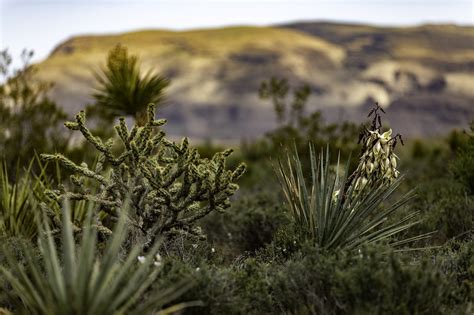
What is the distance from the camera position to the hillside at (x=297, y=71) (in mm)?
113438

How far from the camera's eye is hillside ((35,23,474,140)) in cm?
11344

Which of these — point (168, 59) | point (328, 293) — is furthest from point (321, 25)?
point (328, 293)

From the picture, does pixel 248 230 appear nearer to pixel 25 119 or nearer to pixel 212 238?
pixel 212 238

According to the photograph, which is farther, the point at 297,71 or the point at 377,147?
the point at 297,71

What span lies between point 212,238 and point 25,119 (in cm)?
683

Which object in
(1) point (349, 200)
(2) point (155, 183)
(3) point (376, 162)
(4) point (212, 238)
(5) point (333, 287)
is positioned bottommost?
(4) point (212, 238)

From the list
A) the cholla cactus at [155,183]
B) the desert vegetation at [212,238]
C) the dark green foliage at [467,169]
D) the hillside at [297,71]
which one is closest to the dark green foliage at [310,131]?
the dark green foliage at [467,169]

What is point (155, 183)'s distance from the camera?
6730mm

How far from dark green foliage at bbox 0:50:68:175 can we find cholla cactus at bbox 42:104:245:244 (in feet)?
22.1

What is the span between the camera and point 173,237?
6996 mm

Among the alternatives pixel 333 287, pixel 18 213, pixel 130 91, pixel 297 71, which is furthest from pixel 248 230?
pixel 297 71

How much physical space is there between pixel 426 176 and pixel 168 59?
128721 mm

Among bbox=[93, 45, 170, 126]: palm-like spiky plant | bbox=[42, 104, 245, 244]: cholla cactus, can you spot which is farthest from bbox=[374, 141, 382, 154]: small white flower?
bbox=[93, 45, 170, 126]: palm-like spiky plant

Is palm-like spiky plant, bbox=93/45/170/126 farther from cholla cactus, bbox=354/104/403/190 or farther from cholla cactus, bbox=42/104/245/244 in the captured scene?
cholla cactus, bbox=354/104/403/190
